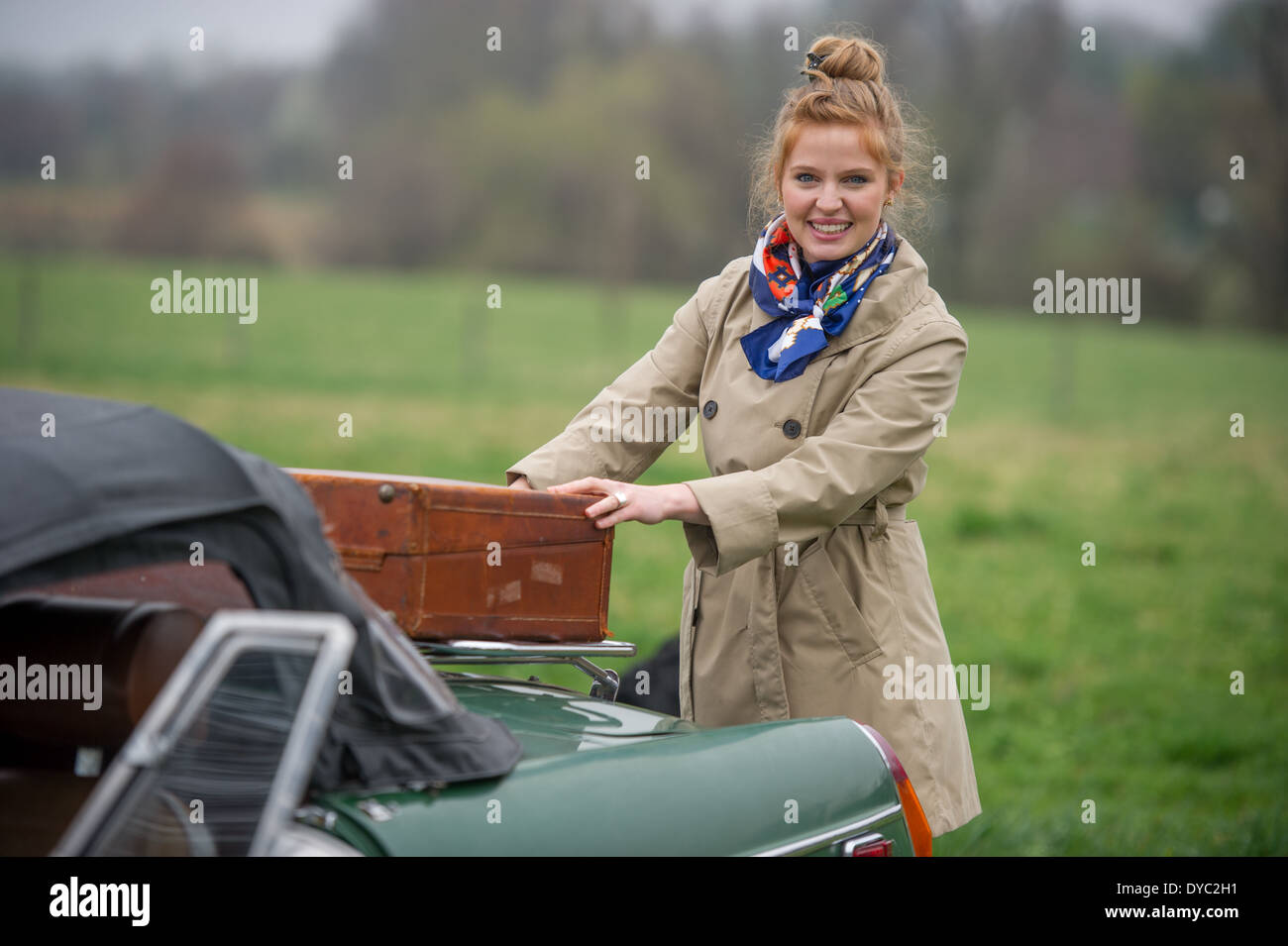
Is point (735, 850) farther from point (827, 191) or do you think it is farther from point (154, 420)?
point (827, 191)

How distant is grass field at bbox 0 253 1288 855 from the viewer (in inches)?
270

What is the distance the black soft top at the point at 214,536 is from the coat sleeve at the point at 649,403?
117cm

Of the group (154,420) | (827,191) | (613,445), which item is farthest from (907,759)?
(154,420)

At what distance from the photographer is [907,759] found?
323 cm

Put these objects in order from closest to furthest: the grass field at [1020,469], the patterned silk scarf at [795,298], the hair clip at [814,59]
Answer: the patterned silk scarf at [795,298] → the hair clip at [814,59] → the grass field at [1020,469]

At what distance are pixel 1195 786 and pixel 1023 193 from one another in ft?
156

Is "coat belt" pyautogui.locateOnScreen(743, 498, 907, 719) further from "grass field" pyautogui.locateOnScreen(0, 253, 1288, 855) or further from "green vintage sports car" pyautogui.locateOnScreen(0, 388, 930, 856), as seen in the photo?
"grass field" pyautogui.locateOnScreen(0, 253, 1288, 855)

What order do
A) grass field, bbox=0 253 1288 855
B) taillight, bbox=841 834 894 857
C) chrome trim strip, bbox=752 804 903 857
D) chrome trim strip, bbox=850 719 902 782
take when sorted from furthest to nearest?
grass field, bbox=0 253 1288 855, chrome trim strip, bbox=850 719 902 782, taillight, bbox=841 834 894 857, chrome trim strip, bbox=752 804 903 857

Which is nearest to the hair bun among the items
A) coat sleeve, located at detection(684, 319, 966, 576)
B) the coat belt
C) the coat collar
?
the coat collar

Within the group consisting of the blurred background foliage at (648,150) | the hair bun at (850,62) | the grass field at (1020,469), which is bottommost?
the grass field at (1020,469)

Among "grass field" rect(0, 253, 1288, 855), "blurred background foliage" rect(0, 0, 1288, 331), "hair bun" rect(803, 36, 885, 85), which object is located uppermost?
"blurred background foliage" rect(0, 0, 1288, 331)

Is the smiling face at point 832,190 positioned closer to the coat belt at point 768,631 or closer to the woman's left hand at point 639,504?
the coat belt at point 768,631

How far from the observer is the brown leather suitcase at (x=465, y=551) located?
281 cm
